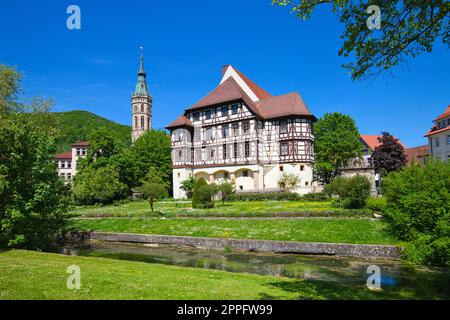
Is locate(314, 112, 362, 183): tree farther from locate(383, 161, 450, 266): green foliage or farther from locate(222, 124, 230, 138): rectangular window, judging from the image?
locate(383, 161, 450, 266): green foliage

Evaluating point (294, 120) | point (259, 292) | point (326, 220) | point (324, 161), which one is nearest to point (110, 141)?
point (294, 120)

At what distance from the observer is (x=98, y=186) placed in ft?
149

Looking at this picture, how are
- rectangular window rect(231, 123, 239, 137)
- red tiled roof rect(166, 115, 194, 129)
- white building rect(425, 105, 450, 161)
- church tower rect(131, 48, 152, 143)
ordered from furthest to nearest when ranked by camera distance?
church tower rect(131, 48, 152, 143) < red tiled roof rect(166, 115, 194, 129) < rectangular window rect(231, 123, 239, 137) < white building rect(425, 105, 450, 161)

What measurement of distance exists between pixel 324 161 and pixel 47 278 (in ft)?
161

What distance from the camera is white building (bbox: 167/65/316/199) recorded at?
43844 mm

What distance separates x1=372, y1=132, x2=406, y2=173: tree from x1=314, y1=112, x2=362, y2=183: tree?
4.95m

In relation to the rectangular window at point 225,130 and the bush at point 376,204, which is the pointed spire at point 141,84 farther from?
the bush at point 376,204

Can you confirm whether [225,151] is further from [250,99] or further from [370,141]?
[370,141]

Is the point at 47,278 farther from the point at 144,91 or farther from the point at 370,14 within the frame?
the point at 144,91

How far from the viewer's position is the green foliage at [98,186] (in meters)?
45.7

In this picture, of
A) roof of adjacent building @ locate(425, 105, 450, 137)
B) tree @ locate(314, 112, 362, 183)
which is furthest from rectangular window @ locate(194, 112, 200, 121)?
roof of adjacent building @ locate(425, 105, 450, 137)

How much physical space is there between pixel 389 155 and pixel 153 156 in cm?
3850

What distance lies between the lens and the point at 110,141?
53.6m

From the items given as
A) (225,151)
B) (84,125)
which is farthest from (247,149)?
(84,125)
